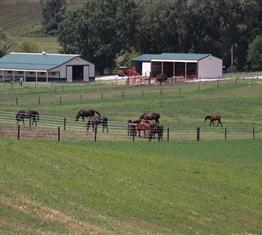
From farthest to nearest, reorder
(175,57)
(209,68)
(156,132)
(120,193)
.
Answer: (175,57)
(209,68)
(156,132)
(120,193)

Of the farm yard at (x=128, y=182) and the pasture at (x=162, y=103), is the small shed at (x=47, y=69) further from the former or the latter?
the farm yard at (x=128, y=182)

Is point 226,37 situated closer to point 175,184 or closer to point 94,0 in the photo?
point 94,0

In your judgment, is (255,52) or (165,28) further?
(165,28)

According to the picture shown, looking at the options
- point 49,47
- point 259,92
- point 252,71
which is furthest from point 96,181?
point 49,47

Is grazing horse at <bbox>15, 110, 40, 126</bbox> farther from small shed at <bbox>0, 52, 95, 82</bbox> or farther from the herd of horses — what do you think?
small shed at <bbox>0, 52, 95, 82</bbox>

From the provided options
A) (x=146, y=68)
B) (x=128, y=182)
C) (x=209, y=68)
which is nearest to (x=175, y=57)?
(x=146, y=68)

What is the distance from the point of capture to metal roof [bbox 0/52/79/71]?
101 m

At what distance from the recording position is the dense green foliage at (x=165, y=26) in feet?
381

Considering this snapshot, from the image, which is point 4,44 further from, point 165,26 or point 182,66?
point 182,66

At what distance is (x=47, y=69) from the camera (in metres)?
99.3

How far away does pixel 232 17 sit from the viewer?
380ft

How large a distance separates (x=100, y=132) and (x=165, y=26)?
71.7 meters

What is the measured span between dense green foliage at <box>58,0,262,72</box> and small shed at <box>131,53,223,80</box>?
9374 mm

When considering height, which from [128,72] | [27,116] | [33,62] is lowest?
[27,116]
